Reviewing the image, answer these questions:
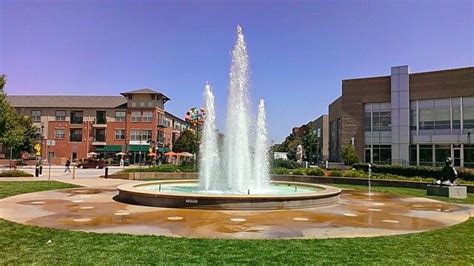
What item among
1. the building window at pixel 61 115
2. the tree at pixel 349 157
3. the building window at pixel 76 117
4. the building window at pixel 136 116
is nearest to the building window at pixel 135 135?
the building window at pixel 136 116

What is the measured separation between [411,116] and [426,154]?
5343 mm

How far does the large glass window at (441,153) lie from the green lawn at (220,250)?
43673 mm

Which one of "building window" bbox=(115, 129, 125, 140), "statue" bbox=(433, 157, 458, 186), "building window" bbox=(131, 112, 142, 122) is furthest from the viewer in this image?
"building window" bbox=(115, 129, 125, 140)

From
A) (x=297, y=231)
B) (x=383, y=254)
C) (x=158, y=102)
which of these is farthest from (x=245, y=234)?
(x=158, y=102)

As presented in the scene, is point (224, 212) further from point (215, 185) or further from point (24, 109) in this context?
point (24, 109)

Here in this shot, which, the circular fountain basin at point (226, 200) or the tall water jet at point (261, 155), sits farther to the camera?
the tall water jet at point (261, 155)

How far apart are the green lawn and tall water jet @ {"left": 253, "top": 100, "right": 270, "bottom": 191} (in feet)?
37.6

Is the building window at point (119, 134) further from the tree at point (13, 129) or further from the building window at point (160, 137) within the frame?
the tree at point (13, 129)

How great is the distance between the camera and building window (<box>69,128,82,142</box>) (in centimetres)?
7844

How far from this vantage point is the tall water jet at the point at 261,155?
20.2 m

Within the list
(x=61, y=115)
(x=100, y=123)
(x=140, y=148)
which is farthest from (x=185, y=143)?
(x=61, y=115)

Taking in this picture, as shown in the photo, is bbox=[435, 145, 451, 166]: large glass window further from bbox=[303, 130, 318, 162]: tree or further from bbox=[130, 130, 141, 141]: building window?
bbox=[130, 130, 141, 141]: building window

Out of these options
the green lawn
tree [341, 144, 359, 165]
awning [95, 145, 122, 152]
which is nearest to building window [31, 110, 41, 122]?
awning [95, 145, 122, 152]

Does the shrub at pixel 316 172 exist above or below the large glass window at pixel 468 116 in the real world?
below
